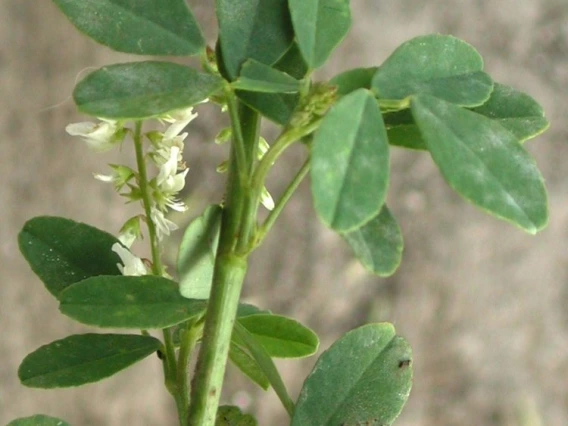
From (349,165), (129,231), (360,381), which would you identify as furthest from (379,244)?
(129,231)

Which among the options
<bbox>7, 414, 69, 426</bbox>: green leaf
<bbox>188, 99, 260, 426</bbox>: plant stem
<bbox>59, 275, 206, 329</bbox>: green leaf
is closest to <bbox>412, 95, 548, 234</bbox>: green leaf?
<bbox>188, 99, 260, 426</bbox>: plant stem

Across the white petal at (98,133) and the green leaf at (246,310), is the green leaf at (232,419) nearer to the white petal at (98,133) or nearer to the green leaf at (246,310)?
the green leaf at (246,310)

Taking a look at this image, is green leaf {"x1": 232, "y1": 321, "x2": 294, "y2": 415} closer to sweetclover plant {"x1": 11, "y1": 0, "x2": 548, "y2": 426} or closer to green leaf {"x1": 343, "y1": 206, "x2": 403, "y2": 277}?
sweetclover plant {"x1": 11, "y1": 0, "x2": 548, "y2": 426}

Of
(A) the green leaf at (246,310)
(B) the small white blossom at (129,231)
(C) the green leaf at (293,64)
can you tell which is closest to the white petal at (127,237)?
(B) the small white blossom at (129,231)

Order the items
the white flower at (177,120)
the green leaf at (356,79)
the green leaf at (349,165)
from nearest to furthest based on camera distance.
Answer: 1. the green leaf at (349,165)
2. the green leaf at (356,79)
3. the white flower at (177,120)

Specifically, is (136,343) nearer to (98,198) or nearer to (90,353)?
(90,353)
